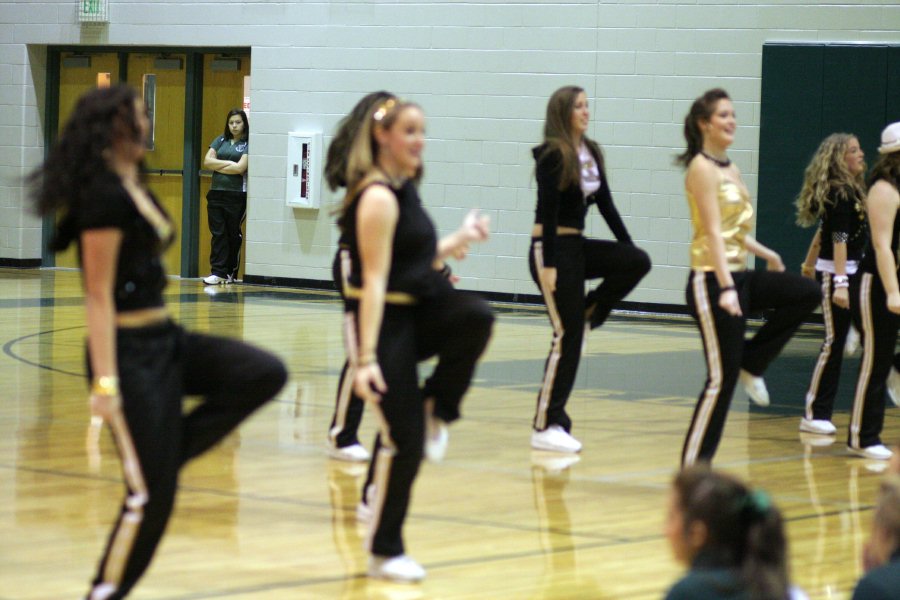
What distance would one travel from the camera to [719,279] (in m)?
6.02

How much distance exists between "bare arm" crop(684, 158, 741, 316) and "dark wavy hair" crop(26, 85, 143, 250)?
9.12 ft

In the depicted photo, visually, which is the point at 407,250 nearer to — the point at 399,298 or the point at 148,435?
the point at 399,298

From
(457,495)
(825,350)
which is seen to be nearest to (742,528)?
Result: (457,495)

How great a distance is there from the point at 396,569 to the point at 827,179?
4455 millimetres

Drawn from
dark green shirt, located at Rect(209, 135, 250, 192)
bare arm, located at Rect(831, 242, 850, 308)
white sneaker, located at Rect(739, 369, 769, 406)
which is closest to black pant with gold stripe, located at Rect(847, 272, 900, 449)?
bare arm, located at Rect(831, 242, 850, 308)

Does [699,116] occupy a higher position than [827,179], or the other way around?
[699,116]

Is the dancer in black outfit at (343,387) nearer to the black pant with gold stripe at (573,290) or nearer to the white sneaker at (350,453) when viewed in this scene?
the white sneaker at (350,453)

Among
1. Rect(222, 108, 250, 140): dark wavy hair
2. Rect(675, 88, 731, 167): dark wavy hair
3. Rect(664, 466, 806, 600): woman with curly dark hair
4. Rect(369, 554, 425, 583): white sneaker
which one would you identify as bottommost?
Rect(369, 554, 425, 583): white sneaker

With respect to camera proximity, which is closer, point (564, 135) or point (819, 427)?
point (564, 135)

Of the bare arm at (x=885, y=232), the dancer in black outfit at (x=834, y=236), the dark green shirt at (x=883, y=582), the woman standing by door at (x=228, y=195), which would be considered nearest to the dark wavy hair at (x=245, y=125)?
the woman standing by door at (x=228, y=195)

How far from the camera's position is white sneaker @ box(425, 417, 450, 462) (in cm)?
494

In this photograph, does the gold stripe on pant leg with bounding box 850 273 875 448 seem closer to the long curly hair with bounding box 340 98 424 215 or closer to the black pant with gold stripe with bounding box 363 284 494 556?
the black pant with gold stripe with bounding box 363 284 494 556

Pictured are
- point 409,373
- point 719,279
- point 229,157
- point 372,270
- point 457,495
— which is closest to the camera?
point 372,270

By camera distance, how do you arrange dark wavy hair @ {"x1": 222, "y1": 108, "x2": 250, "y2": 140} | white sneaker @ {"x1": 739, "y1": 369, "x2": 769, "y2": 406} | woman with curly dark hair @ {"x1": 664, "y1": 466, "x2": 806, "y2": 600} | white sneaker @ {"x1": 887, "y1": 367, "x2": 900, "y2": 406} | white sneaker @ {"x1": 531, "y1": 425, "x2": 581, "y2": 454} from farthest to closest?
dark wavy hair @ {"x1": 222, "y1": 108, "x2": 250, "y2": 140}
white sneaker @ {"x1": 887, "y1": 367, "x2": 900, "y2": 406}
white sneaker @ {"x1": 531, "y1": 425, "x2": 581, "y2": 454}
white sneaker @ {"x1": 739, "y1": 369, "x2": 769, "y2": 406}
woman with curly dark hair @ {"x1": 664, "y1": 466, "x2": 806, "y2": 600}
